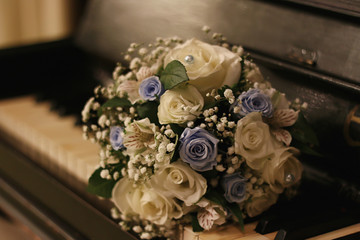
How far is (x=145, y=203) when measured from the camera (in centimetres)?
107

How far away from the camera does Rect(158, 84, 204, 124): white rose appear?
1.00 m

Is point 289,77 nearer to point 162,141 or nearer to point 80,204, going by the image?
point 162,141

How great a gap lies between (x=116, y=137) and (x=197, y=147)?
226 millimetres

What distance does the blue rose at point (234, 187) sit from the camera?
40.5 inches

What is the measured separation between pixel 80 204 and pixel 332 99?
0.71 metres

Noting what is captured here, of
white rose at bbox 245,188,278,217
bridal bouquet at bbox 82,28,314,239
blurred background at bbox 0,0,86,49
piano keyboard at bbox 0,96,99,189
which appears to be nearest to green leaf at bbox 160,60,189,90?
bridal bouquet at bbox 82,28,314,239

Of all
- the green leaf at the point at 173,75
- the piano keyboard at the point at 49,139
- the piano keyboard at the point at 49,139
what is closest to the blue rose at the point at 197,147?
the green leaf at the point at 173,75

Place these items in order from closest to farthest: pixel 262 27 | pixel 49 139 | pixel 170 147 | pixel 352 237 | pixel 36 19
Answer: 1. pixel 170 147
2. pixel 352 237
3. pixel 262 27
4. pixel 49 139
5. pixel 36 19

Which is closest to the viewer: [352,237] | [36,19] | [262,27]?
[352,237]

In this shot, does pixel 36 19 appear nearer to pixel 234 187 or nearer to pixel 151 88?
pixel 151 88

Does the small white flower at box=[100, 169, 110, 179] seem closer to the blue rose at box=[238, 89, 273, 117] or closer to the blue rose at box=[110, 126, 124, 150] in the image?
the blue rose at box=[110, 126, 124, 150]

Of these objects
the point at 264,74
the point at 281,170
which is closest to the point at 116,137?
the point at 281,170

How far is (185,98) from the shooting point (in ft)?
3.38

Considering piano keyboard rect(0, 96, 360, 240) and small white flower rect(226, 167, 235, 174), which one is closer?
small white flower rect(226, 167, 235, 174)
